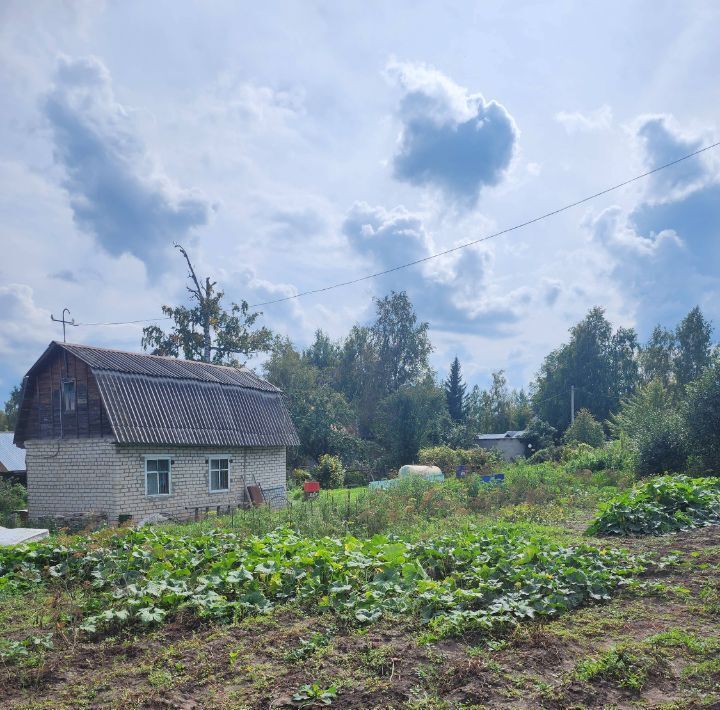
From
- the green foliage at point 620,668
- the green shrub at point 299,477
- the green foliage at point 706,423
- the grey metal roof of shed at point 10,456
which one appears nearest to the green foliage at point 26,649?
the green foliage at point 620,668

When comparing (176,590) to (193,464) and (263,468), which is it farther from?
(263,468)

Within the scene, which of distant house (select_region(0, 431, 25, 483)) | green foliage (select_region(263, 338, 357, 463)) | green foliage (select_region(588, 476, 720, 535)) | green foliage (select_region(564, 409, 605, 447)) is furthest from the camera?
green foliage (select_region(564, 409, 605, 447))

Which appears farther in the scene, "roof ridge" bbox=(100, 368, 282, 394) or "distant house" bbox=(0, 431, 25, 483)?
"distant house" bbox=(0, 431, 25, 483)

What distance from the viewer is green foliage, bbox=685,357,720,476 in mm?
A: 17875

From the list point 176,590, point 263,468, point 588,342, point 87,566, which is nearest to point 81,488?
point 263,468

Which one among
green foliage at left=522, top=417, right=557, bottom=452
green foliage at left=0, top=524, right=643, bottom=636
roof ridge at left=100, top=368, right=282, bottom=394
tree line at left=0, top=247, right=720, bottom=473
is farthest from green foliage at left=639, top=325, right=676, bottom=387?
green foliage at left=0, top=524, right=643, bottom=636

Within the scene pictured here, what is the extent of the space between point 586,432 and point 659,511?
3201 centimetres

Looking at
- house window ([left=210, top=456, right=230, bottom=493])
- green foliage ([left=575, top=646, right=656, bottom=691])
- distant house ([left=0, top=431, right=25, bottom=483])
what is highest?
distant house ([left=0, top=431, right=25, bottom=483])

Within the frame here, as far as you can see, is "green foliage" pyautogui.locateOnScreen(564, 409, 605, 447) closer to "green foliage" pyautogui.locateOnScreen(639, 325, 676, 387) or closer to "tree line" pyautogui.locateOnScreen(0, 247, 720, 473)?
"tree line" pyautogui.locateOnScreen(0, 247, 720, 473)

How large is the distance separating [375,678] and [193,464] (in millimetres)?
15034

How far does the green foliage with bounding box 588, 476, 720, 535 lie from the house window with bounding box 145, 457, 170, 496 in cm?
1168

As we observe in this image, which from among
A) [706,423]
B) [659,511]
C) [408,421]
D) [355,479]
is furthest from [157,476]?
[408,421]

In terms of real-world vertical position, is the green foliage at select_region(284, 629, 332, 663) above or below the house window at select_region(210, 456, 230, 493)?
below

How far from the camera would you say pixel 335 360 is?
5166cm
